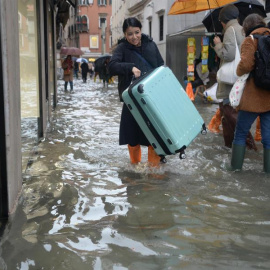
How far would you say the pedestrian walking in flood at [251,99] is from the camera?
4.49 metres

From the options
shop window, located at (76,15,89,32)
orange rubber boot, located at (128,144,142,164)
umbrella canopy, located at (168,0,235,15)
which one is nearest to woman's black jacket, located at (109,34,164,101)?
orange rubber boot, located at (128,144,142,164)

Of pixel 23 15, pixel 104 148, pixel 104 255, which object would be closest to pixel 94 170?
pixel 104 148

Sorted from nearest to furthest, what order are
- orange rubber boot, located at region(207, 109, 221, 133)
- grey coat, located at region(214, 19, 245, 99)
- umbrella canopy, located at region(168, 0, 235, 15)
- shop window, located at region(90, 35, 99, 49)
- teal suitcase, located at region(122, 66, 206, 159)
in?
teal suitcase, located at region(122, 66, 206, 159)
grey coat, located at region(214, 19, 245, 99)
orange rubber boot, located at region(207, 109, 221, 133)
umbrella canopy, located at region(168, 0, 235, 15)
shop window, located at region(90, 35, 99, 49)

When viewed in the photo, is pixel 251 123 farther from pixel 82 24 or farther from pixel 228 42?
pixel 82 24

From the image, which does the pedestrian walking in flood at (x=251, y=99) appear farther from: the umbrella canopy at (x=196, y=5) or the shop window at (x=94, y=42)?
the shop window at (x=94, y=42)

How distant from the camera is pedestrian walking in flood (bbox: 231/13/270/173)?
177 inches

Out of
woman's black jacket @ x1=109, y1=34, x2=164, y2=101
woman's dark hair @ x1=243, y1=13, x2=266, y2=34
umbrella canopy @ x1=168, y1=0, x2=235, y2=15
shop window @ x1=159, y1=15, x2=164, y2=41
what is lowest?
woman's black jacket @ x1=109, y1=34, x2=164, y2=101

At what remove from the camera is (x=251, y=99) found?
4637 mm

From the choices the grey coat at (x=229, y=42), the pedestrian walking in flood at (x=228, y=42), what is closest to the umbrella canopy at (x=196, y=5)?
the pedestrian walking in flood at (x=228, y=42)

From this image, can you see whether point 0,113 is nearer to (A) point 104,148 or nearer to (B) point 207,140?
(A) point 104,148

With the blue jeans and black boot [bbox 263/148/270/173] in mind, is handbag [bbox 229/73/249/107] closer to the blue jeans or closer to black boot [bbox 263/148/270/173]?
the blue jeans

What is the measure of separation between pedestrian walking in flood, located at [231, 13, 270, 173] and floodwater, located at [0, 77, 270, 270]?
326mm

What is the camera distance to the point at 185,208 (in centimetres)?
371

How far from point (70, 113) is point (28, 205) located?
283 inches
